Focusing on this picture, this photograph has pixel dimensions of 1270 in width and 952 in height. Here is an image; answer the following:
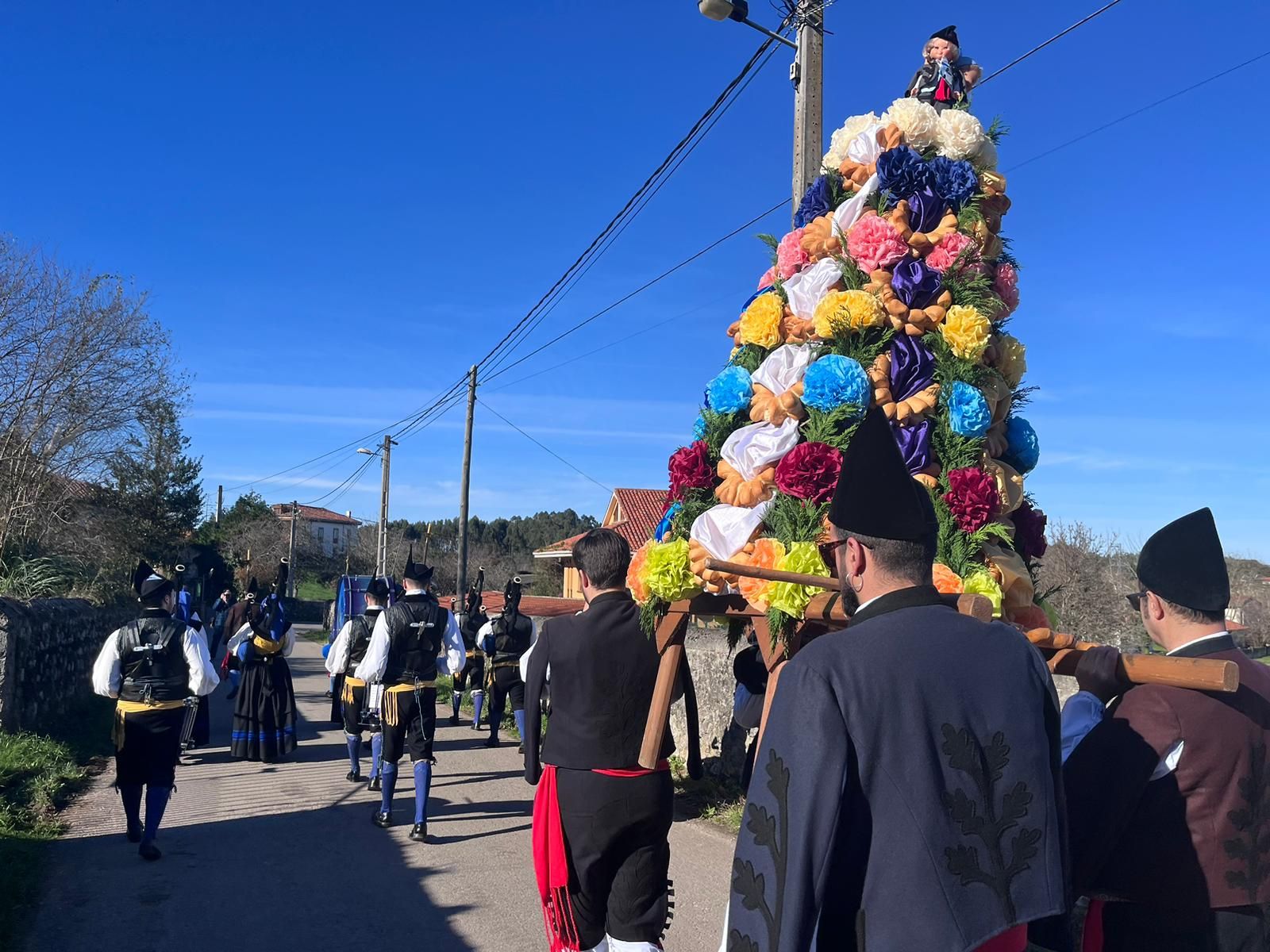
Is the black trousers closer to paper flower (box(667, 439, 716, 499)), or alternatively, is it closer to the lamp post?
paper flower (box(667, 439, 716, 499))

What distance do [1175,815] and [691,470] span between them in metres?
2.08

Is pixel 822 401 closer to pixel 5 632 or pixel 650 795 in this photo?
pixel 650 795

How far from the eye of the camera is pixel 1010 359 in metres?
3.74

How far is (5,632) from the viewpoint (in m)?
9.06

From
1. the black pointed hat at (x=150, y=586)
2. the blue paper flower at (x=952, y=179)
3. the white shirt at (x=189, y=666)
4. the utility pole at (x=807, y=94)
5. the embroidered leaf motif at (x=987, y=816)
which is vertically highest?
the utility pole at (x=807, y=94)

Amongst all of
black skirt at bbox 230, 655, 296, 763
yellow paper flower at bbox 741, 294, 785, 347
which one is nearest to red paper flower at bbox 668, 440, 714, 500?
yellow paper flower at bbox 741, 294, 785, 347

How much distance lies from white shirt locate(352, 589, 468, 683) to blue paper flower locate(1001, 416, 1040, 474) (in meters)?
5.29

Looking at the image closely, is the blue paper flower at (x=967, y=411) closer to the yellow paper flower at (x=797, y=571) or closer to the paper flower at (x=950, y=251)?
the paper flower at (x=950, y=251)

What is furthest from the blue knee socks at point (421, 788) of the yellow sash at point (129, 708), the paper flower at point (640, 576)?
the paper flower at point (640, 576)

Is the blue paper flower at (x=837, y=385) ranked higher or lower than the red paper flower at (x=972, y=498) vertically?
higher

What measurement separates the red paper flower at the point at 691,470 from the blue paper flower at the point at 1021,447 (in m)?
1.18

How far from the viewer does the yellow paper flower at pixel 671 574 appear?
11.7ft

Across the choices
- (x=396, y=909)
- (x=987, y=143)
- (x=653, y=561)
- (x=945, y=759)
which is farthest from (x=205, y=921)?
(x=987, y=143)

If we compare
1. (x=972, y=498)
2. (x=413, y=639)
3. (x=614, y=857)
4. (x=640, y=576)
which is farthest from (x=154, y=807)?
(x=972, y=498)
